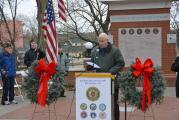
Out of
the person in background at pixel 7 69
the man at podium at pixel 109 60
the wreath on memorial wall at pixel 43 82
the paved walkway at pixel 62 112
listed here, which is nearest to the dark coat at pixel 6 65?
the person in background at pixel 7 69

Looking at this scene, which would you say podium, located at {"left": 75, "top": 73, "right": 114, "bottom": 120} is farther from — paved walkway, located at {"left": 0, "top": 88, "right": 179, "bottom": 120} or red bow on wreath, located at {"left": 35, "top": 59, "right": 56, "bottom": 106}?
paved walkway, located at {"left": 0, "top": 88, "right": 179, "bottom": 120}

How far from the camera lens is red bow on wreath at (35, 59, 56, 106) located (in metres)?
9.19

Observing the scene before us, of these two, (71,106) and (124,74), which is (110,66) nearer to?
(124,74)

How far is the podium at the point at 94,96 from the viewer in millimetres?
8320

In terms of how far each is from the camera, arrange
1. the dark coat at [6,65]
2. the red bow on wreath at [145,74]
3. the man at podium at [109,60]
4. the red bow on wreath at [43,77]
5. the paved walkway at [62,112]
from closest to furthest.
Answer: the red bow on wreath at [145,74], the man at podium at [109,60], the red bow on wreath at [43,77], the paved walkway at [62,112], the dark coat at [6,65]

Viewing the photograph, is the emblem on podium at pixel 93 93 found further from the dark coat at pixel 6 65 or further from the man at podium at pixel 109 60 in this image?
the dark coat at pixel 6 65

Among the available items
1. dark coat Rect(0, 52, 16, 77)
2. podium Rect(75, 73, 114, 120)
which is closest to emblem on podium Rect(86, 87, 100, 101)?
podium Rect(75, 73, 114, 120)

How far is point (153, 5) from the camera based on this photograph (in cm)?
1783

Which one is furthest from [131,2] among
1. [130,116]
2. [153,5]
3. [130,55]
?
[130,116]

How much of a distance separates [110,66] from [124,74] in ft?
1.10

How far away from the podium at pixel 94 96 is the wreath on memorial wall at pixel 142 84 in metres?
0.48

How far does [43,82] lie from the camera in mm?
9203

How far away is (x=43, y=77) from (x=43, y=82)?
108 mm

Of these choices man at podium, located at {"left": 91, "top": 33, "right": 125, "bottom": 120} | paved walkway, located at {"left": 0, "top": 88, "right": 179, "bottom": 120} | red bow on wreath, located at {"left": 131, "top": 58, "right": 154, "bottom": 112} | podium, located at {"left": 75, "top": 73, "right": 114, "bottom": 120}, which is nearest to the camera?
podium, located at {"left": 75, "top": 73, "right": 114, "bottom": 120}
